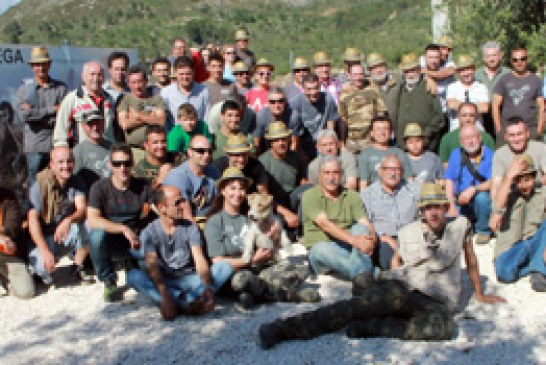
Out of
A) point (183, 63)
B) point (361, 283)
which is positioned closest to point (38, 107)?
point (183, 63)

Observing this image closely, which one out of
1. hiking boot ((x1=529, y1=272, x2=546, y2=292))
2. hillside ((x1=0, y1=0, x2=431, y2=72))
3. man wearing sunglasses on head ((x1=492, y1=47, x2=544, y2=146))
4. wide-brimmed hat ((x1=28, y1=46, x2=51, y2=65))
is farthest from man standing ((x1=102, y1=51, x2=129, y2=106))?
hillside ((x1=0, y1=0, x2=431, y2=72))

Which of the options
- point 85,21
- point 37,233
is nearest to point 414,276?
point 37,233

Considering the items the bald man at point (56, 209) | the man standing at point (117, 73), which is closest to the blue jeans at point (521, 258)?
the bald man at point (56, 209)

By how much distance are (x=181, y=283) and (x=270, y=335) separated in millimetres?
1138

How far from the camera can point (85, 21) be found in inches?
2429

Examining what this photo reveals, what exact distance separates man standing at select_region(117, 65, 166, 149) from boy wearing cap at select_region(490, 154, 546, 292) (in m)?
3.92

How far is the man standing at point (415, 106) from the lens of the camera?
27.1 ft

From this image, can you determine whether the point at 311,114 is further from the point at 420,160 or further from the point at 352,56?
the point at 420,160

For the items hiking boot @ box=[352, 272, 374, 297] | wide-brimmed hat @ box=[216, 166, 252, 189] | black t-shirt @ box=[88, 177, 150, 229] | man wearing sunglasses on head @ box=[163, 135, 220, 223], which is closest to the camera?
hiking boot @ box=[352, 272, 374, 297]

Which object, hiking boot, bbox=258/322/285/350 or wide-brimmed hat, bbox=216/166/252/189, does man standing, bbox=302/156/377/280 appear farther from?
hiking boot, bbox=258/322/285/350

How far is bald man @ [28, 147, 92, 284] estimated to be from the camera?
641 cm

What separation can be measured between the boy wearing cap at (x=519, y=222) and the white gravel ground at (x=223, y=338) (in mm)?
204

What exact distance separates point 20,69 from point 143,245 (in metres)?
3.82

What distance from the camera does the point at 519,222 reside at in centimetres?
621
